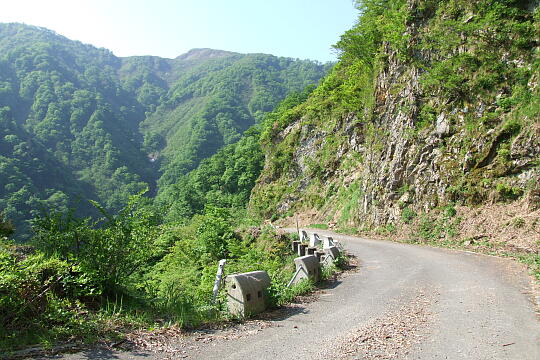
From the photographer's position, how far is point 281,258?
1842cm

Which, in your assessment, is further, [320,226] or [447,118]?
A: [320,226]

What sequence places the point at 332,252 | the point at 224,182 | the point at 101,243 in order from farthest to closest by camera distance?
the point at 224,182
the point at 332,252
the point at 101,243

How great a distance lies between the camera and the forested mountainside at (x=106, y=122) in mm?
87938

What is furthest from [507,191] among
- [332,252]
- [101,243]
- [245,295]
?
[101,243]

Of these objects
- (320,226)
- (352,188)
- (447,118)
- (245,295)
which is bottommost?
(320,226)

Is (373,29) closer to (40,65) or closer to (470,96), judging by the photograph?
(470,96)

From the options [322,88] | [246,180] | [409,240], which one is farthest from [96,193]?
[409,240]

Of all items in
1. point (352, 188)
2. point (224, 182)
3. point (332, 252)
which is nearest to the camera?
point (332, 252)

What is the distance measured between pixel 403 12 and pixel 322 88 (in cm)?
1921

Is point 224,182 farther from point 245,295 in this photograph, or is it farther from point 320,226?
point 245,295

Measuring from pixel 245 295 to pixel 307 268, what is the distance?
2.89m

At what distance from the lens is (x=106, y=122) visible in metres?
137

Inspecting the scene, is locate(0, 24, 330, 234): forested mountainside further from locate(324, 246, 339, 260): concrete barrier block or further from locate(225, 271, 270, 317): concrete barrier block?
locate(225, 271, 270, 317): concrete barrier block

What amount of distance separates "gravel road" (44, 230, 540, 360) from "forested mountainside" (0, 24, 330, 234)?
6402cm
